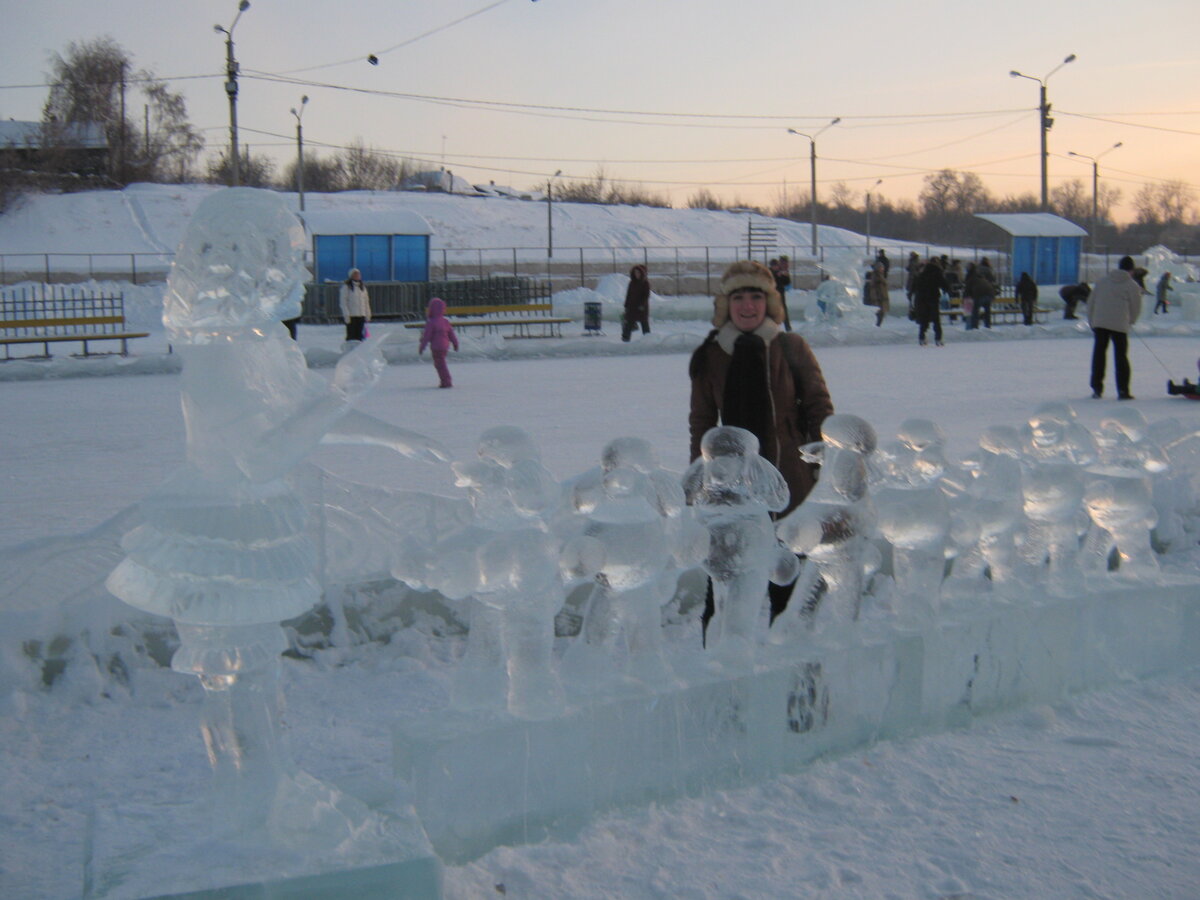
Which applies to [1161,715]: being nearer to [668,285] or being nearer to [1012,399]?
[1012,399]

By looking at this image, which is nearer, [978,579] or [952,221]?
[978,579]

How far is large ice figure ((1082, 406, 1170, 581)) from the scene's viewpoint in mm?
4090

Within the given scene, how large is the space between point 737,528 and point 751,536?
1.9 inches

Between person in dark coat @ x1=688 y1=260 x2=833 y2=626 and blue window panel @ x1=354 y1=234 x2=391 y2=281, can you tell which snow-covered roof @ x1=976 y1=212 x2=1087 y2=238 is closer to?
blue window panel @ x1=354 y1=234 x2=391 y2=281

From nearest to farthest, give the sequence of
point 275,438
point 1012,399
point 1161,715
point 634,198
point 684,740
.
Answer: point 275,438, point 684,740, point 1161,715, point 1012,399, point 634,198

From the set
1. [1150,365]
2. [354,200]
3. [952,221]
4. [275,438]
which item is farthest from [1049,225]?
[952,221]

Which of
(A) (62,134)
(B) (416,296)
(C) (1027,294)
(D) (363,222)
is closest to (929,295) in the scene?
(C) (1027,294)

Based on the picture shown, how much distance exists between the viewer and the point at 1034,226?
3281cm

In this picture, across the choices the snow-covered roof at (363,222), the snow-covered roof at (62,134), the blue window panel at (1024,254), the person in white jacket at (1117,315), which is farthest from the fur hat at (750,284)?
the snow-covered roof at (62,134)

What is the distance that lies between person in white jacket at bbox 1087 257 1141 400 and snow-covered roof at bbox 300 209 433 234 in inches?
810

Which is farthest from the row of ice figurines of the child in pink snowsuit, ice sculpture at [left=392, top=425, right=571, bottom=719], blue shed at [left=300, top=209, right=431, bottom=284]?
blue shed at [left=300, top=209, right=431, bottom=284]

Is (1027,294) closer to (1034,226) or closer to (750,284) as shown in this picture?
(1034,226)

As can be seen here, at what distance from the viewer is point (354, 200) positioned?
5206 centimetres

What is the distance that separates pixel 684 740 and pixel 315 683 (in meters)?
1.66
